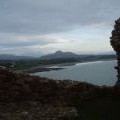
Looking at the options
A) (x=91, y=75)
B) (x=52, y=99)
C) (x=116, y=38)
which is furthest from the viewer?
(x=91, y=75)

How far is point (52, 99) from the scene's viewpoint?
2727 cm

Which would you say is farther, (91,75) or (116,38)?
(91,75)

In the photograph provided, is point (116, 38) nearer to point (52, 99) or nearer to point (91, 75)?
point (52, 99)

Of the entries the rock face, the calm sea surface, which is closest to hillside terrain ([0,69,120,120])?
the rock face

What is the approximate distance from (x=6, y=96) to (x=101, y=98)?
24.3ft

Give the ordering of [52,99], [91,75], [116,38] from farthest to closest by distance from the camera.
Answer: [91,75]
[116,38]
[52,99]

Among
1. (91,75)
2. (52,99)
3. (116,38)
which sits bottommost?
(91,75)

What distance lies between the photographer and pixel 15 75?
27.3 meters

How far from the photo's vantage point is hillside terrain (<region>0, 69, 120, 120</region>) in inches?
927

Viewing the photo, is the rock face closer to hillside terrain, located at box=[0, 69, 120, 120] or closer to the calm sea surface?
Answer: hillside terrain, located at box=[0, 69, 120, 120]

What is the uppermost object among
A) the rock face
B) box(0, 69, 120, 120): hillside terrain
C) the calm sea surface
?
the rock face

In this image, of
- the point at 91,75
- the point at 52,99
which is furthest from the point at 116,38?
the point at 91,75

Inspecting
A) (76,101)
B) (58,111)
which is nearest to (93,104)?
(76,101)

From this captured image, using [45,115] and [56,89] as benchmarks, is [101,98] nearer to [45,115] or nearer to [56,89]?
[56,89]
